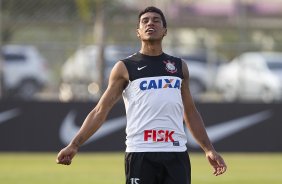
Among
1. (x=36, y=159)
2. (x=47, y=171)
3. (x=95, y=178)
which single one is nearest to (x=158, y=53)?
(x=95, y=178)

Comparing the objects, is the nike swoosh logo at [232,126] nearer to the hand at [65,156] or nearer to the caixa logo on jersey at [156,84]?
the caixa logo on jersey at [156,84]

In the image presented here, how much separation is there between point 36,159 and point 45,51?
4.97m

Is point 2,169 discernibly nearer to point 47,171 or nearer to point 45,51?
point 47,171

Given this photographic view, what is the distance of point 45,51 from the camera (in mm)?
25172

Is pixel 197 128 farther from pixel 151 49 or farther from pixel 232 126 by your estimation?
pixel 232 126

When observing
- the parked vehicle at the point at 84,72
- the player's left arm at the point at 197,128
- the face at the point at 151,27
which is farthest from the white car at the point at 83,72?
the face at the point at 151,27

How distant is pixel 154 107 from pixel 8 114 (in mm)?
14672

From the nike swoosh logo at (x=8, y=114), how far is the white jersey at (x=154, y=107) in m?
14.4

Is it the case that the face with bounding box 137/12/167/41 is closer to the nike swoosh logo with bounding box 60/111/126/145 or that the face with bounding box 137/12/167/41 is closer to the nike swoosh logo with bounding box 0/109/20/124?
the nike swoosh logo with bounding box 60/111/126/145

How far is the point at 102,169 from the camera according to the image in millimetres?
18359

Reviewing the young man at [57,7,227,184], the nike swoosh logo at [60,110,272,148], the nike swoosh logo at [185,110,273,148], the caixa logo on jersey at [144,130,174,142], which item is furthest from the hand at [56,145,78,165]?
the nike swoosh logo at [185,110,273,148]

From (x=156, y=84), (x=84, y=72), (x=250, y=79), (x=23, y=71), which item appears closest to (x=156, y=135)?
(x=156, y=84)

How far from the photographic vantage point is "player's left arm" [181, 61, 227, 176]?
822 cm

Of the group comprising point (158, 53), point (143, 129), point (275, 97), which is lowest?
point (143, 129)
